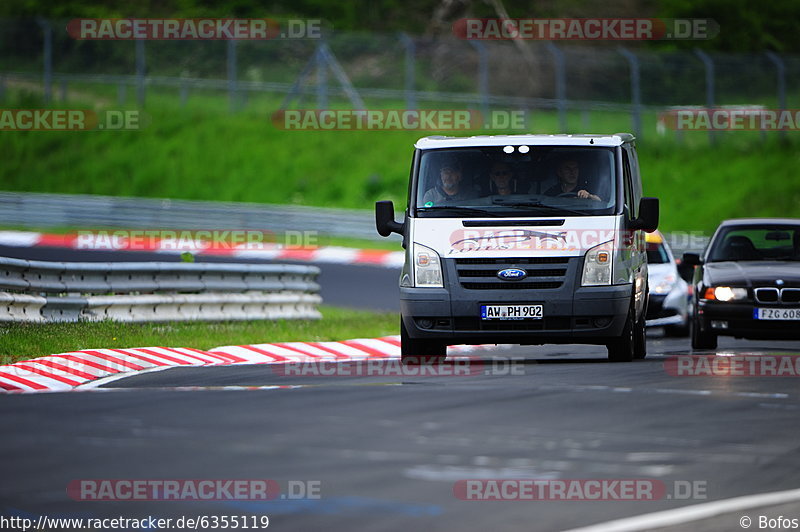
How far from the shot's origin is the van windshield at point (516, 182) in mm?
15586

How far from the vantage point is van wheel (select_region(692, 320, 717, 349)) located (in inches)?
736

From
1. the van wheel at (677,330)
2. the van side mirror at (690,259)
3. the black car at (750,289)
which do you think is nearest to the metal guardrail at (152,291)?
the van wheel at (677,330)

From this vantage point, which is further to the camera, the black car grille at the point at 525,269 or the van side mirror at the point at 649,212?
the van side mirror at the point at 649,212

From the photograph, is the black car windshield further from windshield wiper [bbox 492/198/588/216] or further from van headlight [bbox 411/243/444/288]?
van headlight [bbox 411/243/444/288]

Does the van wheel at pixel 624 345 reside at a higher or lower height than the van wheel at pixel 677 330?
higher

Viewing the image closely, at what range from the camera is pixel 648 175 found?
43.0m

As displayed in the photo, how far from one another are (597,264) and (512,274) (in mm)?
799

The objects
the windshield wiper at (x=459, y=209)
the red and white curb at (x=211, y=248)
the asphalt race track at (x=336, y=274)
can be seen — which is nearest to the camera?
the windshield wiper at (x=459, y=209)
